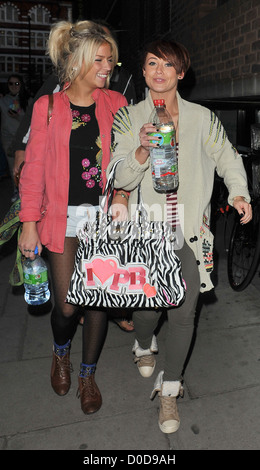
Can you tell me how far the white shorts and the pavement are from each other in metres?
1.18

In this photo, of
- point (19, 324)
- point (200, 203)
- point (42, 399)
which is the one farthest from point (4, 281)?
point (200, 203)

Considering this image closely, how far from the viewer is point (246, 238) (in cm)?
473

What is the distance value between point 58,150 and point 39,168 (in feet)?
0.52

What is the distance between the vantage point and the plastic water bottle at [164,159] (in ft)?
6.81

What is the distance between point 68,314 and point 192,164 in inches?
47.7

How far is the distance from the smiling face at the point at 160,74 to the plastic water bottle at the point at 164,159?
0.12 metres

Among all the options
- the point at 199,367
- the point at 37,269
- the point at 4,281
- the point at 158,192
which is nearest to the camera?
the point at 158,192

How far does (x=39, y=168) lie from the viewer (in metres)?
2.53

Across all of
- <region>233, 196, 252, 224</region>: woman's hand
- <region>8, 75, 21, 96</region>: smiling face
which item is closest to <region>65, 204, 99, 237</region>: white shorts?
<region>233, 196, 252, 224</region>: woman's hand

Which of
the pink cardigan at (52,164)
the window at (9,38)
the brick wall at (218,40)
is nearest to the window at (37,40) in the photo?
the window at (9,38)

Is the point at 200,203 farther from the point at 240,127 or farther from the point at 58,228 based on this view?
the point at 240,127

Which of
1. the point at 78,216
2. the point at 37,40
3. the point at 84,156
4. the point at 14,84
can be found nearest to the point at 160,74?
the point at 84,156

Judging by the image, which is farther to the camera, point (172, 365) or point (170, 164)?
point (172, 365)

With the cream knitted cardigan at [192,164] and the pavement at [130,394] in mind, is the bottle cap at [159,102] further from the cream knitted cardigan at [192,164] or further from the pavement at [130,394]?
the pavement at [130,394]
